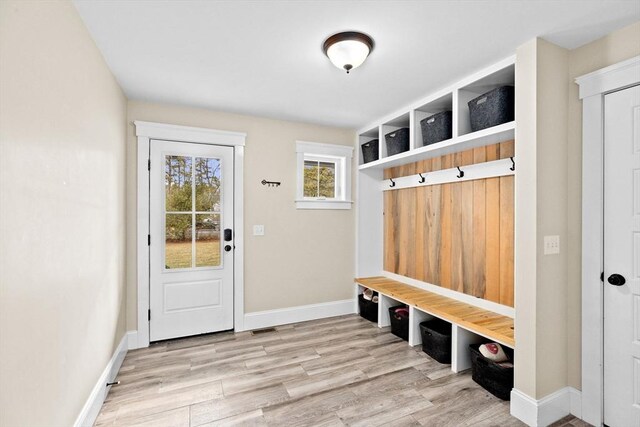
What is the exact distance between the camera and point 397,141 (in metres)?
3.34

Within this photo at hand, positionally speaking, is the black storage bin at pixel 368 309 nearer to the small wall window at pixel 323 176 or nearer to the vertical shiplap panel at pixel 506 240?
the small wall window at pixel 323 176

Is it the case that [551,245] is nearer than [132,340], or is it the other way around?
[551,245]

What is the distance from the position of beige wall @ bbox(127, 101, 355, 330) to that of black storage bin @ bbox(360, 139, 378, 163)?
0.27 m

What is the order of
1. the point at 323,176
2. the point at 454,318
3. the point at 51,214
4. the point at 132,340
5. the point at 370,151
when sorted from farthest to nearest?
the point at 323,176 → the point at 370,151 → the point at 132,340 → the point at 454,318 → the point at 51,214

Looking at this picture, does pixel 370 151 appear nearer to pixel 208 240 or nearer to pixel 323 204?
pixel 323 204

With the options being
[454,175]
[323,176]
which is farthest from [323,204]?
[454,175]

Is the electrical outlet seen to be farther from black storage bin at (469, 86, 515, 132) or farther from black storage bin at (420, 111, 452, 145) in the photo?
black storage bin at (420, 111, 452, 145)

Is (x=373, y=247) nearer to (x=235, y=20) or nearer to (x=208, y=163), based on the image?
(x=208, y=163)

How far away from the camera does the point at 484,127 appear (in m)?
2.36

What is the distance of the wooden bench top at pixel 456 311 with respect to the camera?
2.24 meters

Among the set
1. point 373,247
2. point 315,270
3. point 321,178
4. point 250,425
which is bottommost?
point 250,425

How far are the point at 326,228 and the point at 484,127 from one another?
215 centimetres

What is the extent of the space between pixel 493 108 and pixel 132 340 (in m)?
3.81

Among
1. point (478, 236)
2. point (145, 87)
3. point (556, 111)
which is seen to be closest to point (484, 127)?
point (556, 111)
